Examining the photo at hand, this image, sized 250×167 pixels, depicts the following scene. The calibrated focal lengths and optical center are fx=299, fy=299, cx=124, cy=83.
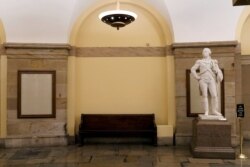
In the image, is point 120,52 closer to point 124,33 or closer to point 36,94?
point 124,33

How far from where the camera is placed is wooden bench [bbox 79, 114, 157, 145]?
8.32 metres

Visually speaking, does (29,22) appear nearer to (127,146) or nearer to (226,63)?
(127,146)

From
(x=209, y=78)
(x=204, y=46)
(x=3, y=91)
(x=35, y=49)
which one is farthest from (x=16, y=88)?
(x=204, y=46)

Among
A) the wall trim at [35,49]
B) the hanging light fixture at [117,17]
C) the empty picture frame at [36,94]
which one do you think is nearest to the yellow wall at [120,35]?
the wall trim at [35,49]

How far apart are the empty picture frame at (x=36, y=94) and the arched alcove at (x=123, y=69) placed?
80 centimetres

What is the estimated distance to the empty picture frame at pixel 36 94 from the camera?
27.2 feet

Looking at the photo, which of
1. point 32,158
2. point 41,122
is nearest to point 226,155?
point 32,158

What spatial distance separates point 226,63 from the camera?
27.0ft

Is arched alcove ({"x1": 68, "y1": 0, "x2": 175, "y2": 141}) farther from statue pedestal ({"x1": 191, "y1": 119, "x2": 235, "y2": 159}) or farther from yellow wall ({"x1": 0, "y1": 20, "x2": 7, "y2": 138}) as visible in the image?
statue pedestal ({"x1": 191, "y1": 119, "x2": 235, "y2": 159})

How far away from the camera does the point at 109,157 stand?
22.5 ft

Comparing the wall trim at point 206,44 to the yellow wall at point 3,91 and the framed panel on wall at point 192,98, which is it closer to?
the framed panel on wall at point 192,98

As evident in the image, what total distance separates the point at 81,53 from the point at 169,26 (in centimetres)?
270

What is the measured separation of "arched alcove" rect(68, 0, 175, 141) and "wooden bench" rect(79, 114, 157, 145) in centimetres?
33

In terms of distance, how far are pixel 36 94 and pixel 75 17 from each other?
2.44 meters
